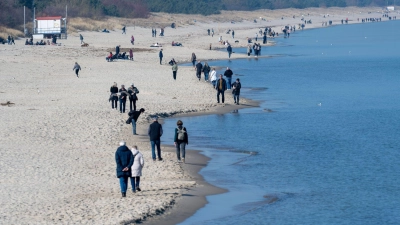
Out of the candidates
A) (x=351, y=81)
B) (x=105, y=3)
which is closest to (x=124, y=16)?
(x=105, y=3)

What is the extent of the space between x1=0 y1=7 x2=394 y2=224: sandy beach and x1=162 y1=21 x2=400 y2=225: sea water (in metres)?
1.09

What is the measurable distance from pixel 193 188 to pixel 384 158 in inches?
332

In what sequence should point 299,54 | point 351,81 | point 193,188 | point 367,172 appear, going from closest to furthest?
point 193,188
point 367,172
point 351,81
point 299,54

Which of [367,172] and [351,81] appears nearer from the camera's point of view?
[367,172]

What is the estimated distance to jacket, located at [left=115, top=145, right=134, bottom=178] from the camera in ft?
59.4

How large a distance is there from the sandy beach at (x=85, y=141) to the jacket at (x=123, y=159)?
746 millimetres

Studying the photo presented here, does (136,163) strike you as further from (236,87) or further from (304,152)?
(236,87)

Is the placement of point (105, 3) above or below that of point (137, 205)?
above

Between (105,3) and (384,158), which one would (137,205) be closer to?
(384,158)

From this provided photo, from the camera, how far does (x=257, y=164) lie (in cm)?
2505

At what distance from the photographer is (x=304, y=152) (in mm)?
27375

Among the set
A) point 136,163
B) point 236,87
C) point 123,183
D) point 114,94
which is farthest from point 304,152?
point 236,87

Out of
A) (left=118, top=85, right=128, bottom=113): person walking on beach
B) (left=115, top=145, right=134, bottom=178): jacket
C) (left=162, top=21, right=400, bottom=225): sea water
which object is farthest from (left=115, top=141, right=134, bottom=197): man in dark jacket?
(left=118, top=85, right=128, bottom=113): person walking on beach

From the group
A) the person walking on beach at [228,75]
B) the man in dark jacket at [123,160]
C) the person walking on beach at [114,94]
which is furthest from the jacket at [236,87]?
the man in dark jacket at [123,160]
